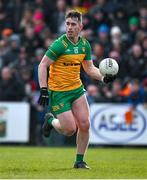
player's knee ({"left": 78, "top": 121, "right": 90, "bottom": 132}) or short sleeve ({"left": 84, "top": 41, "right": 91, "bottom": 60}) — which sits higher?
short sleeve ({"left": 84, "top": 41, "right": 91, "bottom": 60})

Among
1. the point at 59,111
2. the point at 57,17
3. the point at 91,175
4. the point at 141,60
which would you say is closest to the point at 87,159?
the point at 59,111

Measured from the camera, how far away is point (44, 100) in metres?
11.7

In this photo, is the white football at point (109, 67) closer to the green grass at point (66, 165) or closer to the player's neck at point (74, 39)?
the player's neck at point (74, 39)

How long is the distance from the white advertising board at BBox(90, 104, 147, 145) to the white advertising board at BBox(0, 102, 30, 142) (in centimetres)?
181

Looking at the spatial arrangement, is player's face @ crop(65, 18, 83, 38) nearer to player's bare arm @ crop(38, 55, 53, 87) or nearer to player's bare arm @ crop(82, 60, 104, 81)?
player's bare arm @ crop(38, 55, 53, 87)

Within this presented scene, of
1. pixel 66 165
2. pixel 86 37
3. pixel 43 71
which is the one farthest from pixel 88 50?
pixel 86 37

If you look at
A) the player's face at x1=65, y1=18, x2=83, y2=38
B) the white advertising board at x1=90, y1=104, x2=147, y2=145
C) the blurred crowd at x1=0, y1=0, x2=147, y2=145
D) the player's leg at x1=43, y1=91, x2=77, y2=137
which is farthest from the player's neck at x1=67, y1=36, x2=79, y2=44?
the white advertising board at x1=90, y1=104, x2=147, y2=145

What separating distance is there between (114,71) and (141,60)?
8.49 metres

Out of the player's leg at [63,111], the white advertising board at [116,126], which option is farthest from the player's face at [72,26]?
the white advertising board at [116,126]

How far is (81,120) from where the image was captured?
39.5ft

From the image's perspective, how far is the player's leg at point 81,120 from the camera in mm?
12055

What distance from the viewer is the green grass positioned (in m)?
11.0

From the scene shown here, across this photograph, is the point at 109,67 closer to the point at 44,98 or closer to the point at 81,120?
the point at 81,120

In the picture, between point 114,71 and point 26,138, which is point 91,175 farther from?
point 26,138
